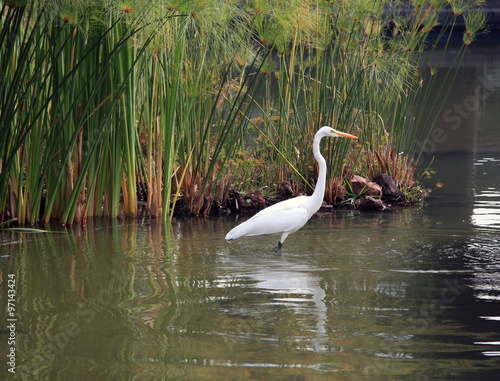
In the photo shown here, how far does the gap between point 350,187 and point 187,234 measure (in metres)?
2.06

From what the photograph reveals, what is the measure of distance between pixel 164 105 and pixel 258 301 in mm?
2734

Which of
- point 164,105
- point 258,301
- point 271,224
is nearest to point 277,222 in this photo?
point 271,224

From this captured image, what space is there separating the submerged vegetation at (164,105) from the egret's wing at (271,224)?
36.2 inches

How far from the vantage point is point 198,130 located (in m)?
6.32

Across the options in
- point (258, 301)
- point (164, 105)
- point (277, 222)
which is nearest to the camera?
point (258, 301)

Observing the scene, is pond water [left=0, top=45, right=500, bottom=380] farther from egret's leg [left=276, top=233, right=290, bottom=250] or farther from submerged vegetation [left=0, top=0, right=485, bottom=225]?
submerged vegetation [left=0, top=0, right=485, bottom=225]

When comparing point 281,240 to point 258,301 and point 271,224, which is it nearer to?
point 271,224

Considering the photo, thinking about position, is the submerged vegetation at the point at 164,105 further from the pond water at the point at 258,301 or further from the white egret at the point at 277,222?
the white egret at the point at 277,222

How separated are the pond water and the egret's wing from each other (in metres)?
0.13

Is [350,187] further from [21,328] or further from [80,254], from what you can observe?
[21,328]

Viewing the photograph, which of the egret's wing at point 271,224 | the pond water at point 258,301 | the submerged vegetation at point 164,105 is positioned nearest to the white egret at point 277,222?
the egret's wing at point 271,224

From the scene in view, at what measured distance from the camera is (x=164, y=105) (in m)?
6.10

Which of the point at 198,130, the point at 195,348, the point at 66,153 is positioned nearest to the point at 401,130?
the point at 198,130

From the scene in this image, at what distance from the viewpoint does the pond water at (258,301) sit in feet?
9.59
